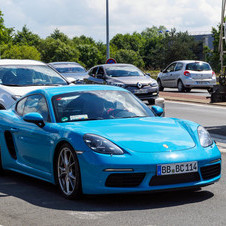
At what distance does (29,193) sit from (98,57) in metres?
174

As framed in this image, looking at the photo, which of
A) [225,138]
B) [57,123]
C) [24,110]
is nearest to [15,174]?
[24,110]

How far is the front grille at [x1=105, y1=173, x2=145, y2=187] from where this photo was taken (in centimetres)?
620

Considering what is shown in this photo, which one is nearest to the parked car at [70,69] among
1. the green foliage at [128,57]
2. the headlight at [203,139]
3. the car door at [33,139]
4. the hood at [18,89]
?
the hood at [18,89]

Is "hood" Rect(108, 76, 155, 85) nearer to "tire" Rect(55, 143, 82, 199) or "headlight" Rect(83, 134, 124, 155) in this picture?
"tire" Rect(55, 143, 82, 199)

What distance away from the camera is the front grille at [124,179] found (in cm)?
620

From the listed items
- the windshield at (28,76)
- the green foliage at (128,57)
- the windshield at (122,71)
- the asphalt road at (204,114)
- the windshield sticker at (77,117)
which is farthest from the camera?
the green foliage at (128,57)

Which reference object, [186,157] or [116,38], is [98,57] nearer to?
[116,38]

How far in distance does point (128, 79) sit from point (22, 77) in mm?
10411

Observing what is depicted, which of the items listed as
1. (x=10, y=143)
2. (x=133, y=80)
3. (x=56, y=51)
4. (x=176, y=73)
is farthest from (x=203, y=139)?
(x=56, y=51)

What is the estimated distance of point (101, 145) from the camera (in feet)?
20.8

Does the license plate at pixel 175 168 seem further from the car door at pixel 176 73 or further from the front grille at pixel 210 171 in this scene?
the car door at pixel 176 73

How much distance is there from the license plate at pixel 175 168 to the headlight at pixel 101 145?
0.42 metres

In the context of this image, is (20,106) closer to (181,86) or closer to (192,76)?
(192,76)

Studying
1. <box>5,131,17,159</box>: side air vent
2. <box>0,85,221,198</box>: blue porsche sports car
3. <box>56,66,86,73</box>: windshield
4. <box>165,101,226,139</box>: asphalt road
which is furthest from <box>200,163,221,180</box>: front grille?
<box>56,66,86,73</box>: windshield
